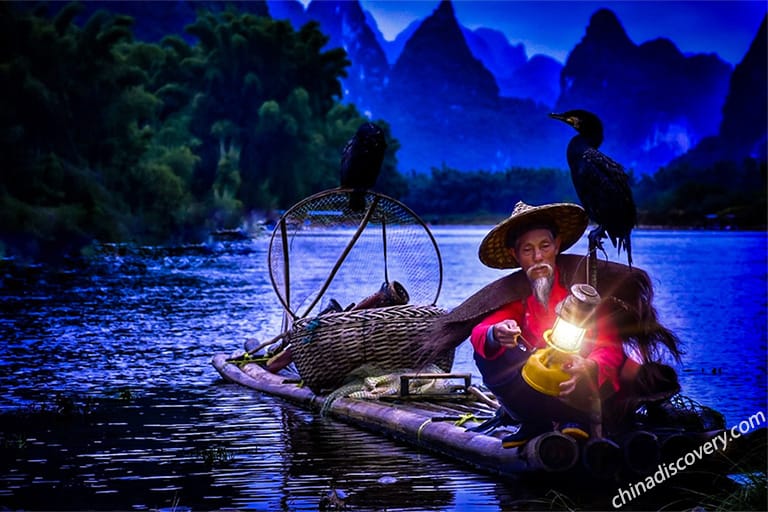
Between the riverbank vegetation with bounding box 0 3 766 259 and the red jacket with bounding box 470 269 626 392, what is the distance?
87.2 ft

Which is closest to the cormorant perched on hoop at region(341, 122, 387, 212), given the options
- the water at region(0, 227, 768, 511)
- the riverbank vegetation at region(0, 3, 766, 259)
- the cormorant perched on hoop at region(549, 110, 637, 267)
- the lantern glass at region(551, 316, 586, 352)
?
the water at region(0, 227, 768, 511)

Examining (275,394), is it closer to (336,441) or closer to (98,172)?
(336,441)

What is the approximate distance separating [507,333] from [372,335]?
293 centimetres

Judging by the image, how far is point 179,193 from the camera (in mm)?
39469

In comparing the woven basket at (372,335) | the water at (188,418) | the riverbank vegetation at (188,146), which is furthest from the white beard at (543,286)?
the riverbank vegetation at (188,146)

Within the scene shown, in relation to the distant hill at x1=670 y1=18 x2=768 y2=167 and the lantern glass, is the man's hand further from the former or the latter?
the distant hill at x1=670 y1=18 x2=768 y2=167

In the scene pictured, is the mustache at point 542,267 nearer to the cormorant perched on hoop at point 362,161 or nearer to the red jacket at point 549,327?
the red jacket at point 549,327

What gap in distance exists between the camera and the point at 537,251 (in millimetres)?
5363

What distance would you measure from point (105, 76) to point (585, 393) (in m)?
33.9

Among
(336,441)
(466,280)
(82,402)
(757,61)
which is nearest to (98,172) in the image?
→ (466,280)

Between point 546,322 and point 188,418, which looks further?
point 188,418

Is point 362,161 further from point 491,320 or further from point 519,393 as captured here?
point 519,393

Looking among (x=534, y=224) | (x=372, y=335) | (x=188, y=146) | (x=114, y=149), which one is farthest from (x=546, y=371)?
(x=188, y=146)

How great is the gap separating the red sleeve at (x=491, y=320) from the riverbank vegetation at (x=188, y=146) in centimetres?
2655
